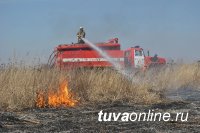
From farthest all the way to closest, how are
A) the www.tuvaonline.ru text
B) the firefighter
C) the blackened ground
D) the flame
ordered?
the firefighter → the flame → the www.tuvaonline.ru text → the blackened ground

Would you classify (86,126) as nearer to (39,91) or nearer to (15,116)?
(15,116)

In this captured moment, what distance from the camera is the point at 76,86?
1384 cm

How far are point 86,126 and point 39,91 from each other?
403cm

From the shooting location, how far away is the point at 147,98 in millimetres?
13383

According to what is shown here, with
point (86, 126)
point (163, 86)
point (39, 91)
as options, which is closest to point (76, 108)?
point (39, 91)

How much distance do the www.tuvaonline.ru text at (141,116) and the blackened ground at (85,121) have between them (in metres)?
0.15

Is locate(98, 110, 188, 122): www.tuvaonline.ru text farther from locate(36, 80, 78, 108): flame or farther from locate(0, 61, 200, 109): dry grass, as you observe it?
locate(0, 61, 200, 109): dry grass

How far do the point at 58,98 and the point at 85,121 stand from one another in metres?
3.64

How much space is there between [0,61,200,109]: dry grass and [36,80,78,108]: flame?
0.17m

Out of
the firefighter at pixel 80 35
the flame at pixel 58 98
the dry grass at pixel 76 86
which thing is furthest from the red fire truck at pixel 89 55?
the flame at pixel 58 98

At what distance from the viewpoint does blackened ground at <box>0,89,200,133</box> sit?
8.03 metres

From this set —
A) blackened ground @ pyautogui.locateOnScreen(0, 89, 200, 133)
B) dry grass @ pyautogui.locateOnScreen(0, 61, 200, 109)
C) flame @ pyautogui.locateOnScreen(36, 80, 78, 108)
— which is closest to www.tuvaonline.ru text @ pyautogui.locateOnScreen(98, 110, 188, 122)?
blackened ground @ pyautogui.locateOnScreen(0, 89, 200, 133)

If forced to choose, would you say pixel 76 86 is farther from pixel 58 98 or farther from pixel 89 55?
pixel 89 55

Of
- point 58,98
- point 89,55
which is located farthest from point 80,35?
point 58,98
